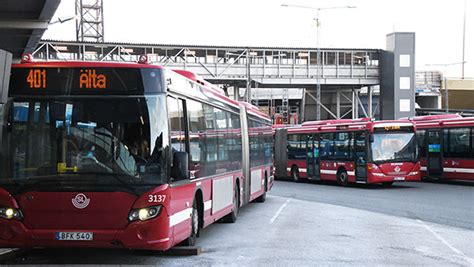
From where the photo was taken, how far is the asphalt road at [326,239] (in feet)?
32.9

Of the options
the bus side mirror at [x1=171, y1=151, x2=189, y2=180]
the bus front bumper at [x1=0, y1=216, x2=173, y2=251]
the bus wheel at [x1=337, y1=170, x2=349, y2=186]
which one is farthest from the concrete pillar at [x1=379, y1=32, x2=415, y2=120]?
the bus front bumper at [x1=0, y1=216, x2=173, y2=251]

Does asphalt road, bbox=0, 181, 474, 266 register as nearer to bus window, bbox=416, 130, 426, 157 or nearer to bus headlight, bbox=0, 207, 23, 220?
bus headlight, bbox=0, 207, 23, 220

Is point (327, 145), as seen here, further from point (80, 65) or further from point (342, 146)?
→ point (80, 65)

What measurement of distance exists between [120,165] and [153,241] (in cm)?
109

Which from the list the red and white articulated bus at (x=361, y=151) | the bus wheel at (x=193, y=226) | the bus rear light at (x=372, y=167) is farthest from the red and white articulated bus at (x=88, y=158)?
the red and white articulated bus at (x=361, y=151)

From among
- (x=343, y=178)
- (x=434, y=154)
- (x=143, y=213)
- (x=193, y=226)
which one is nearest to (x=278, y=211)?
(x=193, y=226)

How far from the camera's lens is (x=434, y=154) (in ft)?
104

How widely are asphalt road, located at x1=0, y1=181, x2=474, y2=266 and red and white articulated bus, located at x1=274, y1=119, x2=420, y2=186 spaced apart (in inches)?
239

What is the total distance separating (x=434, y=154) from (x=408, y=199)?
9.83 meters

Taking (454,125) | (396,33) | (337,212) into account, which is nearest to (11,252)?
(337,212)

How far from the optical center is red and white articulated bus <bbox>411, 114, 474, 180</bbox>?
29859 millimetres

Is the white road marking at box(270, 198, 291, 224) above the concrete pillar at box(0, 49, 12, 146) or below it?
below

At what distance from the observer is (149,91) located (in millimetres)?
8922

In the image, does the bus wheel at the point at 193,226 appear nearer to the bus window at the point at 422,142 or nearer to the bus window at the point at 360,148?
the bus window at the point at 360,148
